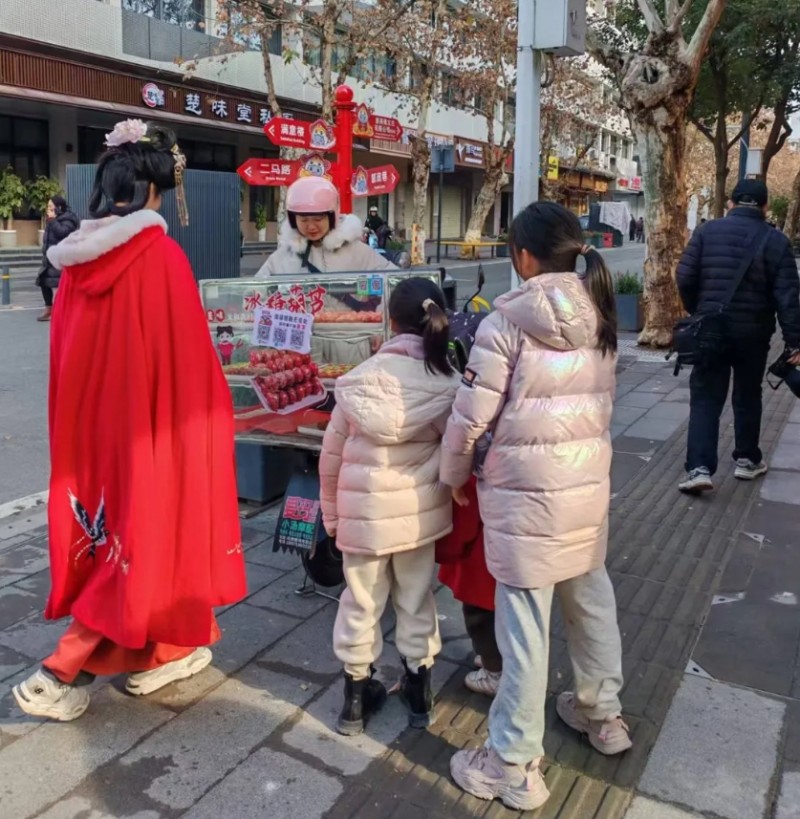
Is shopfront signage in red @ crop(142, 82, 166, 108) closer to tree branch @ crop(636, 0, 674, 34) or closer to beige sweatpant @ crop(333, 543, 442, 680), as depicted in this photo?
tree branch @ crop(636, 0, 674, 34)

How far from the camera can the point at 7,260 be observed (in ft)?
66.7

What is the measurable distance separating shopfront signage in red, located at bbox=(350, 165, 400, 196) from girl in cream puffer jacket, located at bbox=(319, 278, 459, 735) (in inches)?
332

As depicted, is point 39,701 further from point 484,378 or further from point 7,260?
point 7,260

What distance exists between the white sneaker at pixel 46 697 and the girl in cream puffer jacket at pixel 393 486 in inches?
35.3

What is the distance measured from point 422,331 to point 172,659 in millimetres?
1466

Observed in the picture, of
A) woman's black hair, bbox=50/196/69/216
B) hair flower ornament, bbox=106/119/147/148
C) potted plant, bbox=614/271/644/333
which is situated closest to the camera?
hair flower ornament, bbox=106/119/147/148

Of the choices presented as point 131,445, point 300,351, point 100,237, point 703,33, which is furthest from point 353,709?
point 703,33

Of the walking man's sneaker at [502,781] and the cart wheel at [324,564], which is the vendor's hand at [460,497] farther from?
the cart wheel at [324,564]

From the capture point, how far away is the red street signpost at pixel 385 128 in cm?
1048

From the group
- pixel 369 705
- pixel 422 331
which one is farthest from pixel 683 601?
pixel 422 331

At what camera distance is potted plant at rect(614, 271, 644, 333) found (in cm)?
1201

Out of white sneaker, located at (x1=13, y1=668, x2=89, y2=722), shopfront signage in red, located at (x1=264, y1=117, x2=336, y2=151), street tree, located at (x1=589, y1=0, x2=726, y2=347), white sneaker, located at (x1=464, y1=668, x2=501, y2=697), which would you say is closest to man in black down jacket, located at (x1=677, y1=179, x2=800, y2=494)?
white sneaker, located at (x1=464, y1=668, x2=501, y2=697)

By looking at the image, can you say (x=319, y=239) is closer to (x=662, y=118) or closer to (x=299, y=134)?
(x=299, y=134)

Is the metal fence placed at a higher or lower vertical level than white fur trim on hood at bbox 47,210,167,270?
higher
